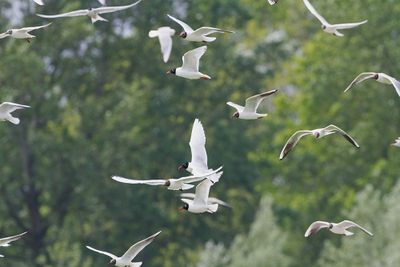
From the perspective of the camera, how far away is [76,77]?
55.7 meters

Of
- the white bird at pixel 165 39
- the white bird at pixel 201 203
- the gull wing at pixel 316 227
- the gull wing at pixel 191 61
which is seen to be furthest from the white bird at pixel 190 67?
the gull wing at pixel 316 227

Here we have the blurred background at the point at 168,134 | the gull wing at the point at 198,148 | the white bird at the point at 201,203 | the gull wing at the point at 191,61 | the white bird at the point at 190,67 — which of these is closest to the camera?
the white bird at the point at 201,203

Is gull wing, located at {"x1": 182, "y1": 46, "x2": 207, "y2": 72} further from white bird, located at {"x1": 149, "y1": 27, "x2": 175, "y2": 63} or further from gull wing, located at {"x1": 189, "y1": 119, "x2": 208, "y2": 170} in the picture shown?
white bird, located at {"x1": 149, "y1": 27, "x2": 175, "y2": 63}

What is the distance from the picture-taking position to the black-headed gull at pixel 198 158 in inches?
1044

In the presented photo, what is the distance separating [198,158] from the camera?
27516 mm

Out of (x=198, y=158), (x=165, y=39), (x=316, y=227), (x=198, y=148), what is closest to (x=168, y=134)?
(x=198, y=148)

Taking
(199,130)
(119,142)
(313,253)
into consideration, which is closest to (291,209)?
(313,253)

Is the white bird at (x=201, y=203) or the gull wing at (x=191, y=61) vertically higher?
the gull wing at (x=191, y=61)

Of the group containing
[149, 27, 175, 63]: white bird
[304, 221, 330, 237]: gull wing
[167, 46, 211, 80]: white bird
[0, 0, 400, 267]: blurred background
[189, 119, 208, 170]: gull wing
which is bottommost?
[0, 0, 400, 267]: blurred background

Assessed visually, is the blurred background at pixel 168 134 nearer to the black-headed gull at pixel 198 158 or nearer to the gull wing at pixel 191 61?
the black-headed gull at pixel 198 158

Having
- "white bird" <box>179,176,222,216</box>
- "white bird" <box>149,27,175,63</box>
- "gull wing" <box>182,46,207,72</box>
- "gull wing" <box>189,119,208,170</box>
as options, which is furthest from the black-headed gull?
"white bird" <box>149,27,175,63</box>

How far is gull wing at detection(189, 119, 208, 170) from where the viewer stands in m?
27.3

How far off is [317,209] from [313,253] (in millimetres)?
2294

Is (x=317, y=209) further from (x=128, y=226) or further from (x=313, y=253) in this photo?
(x=128, y=226)
